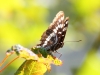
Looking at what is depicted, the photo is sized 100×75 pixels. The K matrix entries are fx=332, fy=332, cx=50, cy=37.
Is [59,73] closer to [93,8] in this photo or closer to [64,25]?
[93,8]

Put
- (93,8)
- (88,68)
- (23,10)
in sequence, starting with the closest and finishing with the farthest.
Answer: (88,68) → (93,8) → (23,10)

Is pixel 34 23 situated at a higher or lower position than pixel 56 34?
higher

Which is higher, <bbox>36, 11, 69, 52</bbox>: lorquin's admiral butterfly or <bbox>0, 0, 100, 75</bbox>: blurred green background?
<bbox>0, 0, 100, 75</bbox>: blurred green background

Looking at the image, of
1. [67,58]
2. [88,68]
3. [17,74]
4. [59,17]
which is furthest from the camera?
[67,58]

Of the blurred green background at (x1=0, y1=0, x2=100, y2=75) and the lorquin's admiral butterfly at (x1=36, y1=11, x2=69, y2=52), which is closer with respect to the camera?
the lorquin's admiral butterfly at (x1=36, y1=11, x2=69, y2=52)

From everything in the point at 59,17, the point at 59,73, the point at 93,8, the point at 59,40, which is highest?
the point at 93,8

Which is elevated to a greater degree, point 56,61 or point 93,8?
point 93,8

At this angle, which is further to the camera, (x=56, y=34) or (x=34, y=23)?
(x=34, y=23)

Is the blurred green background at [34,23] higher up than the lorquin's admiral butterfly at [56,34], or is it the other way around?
the blurred green background at [34,23]

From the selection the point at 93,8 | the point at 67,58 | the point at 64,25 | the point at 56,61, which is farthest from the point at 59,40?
the point at 67,58

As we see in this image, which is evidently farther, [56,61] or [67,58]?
[67,58]

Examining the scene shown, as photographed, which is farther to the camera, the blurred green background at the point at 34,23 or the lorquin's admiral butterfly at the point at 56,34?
the blurred green background at the point at 34,23
